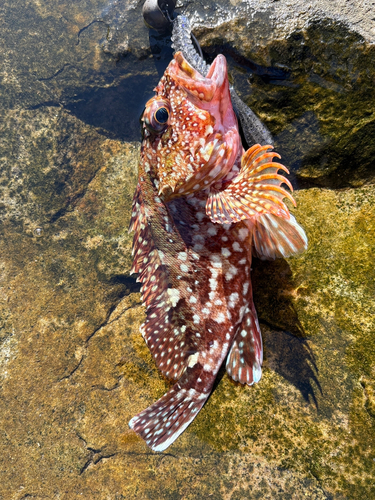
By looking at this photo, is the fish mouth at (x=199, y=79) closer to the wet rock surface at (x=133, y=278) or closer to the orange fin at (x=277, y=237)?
the wet rock surface at (x=133, y=278)

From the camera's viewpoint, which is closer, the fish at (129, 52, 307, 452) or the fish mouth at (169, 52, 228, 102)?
the fish mouth at (169, 52, 228, 102)

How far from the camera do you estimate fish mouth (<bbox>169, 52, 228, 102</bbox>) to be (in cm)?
255

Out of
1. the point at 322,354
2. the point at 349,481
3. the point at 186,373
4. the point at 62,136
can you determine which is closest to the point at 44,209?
the point at 62,136

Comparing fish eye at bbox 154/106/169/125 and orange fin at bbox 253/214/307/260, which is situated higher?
fish eye at bbox 154/106/169/125

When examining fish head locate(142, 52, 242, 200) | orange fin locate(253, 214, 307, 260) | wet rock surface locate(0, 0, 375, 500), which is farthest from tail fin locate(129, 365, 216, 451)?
fish head locate(142, 52, 242, 200)

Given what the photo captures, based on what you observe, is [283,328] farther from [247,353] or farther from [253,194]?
[253,194]

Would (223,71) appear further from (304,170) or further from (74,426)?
(74,426)

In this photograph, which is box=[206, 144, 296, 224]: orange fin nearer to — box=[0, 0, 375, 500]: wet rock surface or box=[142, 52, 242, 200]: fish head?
box=[142, 52, 242, 200]: fish head

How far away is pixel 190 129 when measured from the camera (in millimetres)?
2652

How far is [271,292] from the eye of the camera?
Answer: 3.05 metres

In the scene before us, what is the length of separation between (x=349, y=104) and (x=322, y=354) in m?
2.20

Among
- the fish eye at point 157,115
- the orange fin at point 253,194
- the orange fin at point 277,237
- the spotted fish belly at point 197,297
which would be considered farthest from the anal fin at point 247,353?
the fish eye at point 157,115

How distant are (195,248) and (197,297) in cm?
45

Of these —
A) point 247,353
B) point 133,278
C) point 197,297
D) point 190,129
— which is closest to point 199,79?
point 190,129
